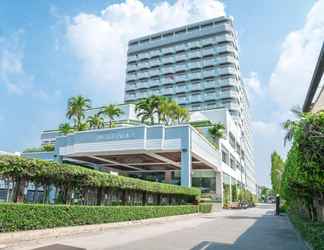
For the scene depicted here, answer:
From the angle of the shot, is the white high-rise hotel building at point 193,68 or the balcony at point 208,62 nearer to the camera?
the white high-rise hotel building at point 193,68

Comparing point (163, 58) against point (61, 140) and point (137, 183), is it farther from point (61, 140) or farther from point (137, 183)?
point (137, 183)

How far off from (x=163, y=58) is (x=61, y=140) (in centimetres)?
6321

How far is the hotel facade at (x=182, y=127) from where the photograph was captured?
100ft

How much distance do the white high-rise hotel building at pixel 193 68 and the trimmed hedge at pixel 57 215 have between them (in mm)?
64556

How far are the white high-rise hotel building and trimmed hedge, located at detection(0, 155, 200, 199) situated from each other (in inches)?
2570

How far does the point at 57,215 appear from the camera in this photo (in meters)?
11.5

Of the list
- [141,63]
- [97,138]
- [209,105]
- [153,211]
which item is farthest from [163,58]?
[153,211]

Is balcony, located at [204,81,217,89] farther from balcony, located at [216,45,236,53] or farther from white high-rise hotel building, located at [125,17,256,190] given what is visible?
balcony, located at [216,45,236,53]

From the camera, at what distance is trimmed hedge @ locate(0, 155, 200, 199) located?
1048 centimetres

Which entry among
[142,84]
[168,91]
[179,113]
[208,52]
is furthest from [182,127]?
[142,84]

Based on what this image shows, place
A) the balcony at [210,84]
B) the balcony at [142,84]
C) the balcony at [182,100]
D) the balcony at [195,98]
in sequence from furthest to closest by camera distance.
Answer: the balcony at [142,84] → the balcony at [182,100] → the balcony at [195,98] → the balcony at [210,84]

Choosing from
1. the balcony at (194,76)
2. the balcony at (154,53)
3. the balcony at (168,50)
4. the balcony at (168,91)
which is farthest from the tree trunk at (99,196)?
the balcony at (154,53)

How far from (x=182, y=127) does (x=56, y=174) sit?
1892cm

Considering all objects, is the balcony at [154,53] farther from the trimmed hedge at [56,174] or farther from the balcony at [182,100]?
the trimmed hedge at [56,174]
